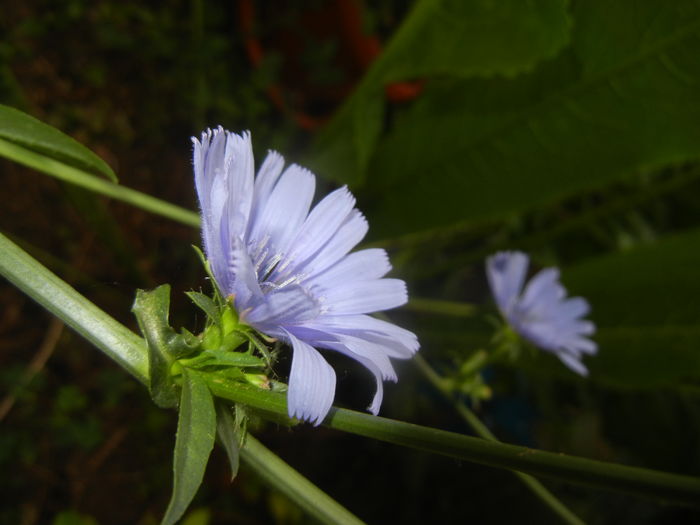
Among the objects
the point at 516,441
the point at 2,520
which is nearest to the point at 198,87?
the point at 2,520

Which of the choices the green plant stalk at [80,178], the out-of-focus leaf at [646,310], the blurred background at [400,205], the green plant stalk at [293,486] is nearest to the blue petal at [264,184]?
the green plant stalk at [293,486]

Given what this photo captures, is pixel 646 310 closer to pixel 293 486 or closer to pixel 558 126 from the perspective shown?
pixel 558 126

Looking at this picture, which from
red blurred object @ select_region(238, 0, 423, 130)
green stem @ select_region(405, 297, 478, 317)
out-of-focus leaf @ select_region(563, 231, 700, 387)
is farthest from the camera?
red blurred object @ select_region(238, 0, 423, 130)

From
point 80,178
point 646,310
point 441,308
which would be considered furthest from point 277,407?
point 646,310

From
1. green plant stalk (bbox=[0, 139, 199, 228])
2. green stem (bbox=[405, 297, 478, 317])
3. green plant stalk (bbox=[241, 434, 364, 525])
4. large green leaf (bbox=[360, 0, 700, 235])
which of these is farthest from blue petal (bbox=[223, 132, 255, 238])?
green stem (bbox=[405, 297, 478, 317])

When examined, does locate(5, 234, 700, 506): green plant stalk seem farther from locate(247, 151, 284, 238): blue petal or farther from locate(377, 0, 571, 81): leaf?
locate(377, 0, 571, 81): leaf

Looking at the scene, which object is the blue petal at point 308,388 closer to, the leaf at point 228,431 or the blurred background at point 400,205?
the leaf at point 228,431
